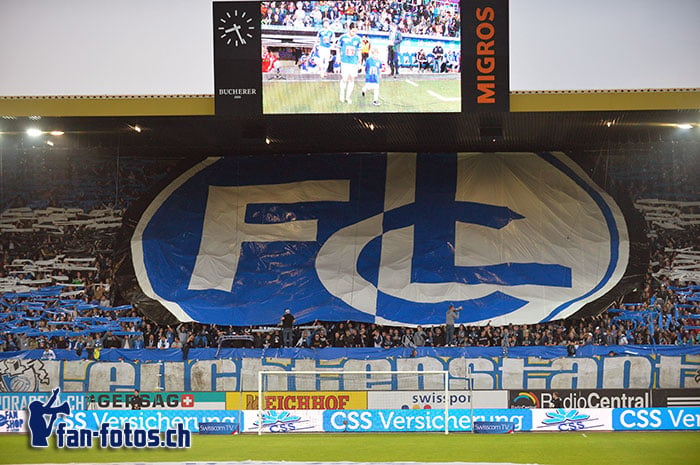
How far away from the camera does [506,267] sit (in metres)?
29.4

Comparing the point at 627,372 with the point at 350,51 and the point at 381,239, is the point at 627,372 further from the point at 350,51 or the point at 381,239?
the point at 350,51

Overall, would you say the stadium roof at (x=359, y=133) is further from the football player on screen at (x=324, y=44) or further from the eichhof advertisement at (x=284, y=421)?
the eichhof advertisement at (x=284, y=421)

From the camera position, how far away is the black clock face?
939 inches

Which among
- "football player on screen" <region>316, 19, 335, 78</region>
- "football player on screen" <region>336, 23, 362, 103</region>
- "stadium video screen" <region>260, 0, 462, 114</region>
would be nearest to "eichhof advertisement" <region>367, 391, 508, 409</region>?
"stadium video screen" <region>260, 0, 462, 114</region>

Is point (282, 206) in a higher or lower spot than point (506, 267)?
higher

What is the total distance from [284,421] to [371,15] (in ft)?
34.5

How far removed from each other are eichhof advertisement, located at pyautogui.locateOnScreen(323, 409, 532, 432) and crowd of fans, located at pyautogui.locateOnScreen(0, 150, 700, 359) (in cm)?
390

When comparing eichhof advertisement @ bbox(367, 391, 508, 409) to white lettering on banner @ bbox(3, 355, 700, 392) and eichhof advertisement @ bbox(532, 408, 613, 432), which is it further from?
eichhof advertisement @ bbox(532, 408, 613, 432)

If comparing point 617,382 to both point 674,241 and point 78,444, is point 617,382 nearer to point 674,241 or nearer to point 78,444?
point 674,241

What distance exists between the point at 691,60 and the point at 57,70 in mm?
17164

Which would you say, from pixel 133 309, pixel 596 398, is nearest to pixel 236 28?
pixel 133 309

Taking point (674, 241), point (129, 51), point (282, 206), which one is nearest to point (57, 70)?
point (129, 51)

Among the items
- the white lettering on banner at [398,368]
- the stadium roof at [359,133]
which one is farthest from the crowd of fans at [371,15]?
the white lettering on banner at [398,368]

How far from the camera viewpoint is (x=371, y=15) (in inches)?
946
